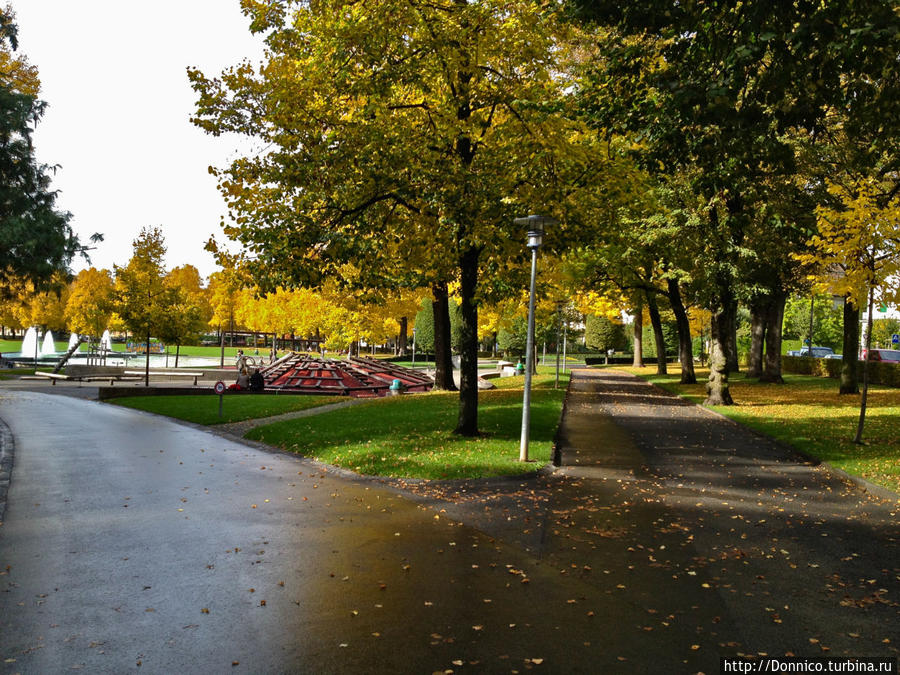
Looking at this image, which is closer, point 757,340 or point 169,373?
point 757,340

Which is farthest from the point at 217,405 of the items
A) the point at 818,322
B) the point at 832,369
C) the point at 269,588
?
the point at 818,322

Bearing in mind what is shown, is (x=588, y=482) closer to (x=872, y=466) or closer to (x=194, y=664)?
(x=872, y=466)

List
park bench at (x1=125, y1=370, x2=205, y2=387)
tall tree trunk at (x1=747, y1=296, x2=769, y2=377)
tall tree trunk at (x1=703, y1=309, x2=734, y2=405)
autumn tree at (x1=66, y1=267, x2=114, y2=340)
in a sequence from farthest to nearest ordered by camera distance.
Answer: autumn tree at (x1=66, y1=267, x2=114, y2=340), park bench at (x1=125, y1=370, x2=205, y2=387), tall tree trunk at (x1=747, y1=296, x2=769, y2=377), tall tree trunk at (x1=703, y1=309, x2=734, y2=405)

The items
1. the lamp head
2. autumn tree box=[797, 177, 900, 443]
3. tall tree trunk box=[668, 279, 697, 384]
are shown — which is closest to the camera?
the lamp head

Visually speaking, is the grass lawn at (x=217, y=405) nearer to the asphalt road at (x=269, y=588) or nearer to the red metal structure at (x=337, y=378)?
the red metal structure at (x=337, y=378)

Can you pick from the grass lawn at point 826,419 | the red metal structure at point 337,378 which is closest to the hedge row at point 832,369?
the grass lawn at point 826,419

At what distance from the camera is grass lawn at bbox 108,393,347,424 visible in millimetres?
18547

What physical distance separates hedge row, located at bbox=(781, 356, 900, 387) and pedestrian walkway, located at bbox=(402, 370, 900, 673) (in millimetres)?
21265

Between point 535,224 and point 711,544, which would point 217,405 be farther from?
point 711,544

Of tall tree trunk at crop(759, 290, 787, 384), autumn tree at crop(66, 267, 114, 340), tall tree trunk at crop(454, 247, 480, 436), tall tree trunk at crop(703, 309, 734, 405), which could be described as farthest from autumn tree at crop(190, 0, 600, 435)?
autumn tree at crop(66, 267, 114, 340)

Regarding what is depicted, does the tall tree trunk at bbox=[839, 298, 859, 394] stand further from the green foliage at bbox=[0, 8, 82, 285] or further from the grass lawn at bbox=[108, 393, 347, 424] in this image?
the green foliage at bbox=[0, 8, 82, 285]

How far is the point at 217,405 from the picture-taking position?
2120 cm

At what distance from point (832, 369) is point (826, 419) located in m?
20.3

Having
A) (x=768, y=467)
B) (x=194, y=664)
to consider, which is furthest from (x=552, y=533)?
(x=768, y=467)
